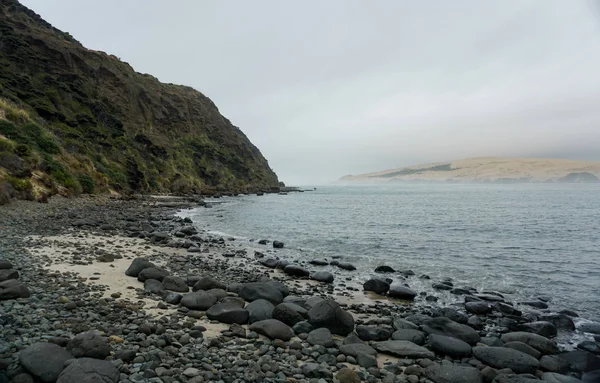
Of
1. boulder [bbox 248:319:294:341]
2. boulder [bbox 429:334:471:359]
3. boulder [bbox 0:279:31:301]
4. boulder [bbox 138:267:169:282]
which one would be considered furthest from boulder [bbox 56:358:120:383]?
boulder [bbox 429:334:471:359]

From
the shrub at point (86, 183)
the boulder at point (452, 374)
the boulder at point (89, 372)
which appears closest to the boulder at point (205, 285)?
the boulder at point (89, 372)

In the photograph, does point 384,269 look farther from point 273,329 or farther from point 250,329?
point 250,329

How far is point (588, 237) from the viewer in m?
26.1

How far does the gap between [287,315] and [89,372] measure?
461 cm

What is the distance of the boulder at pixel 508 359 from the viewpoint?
7.14m

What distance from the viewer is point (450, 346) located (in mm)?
7832

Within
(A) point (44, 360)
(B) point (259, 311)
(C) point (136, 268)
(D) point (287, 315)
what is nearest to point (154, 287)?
(C) point (136, 268)

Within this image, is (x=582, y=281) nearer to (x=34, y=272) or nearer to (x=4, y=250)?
(x=34, y=272)

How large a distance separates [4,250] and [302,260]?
1287cm

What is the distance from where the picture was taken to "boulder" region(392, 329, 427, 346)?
27.0 feet

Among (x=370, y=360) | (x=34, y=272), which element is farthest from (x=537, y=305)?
(x=34, y=272)

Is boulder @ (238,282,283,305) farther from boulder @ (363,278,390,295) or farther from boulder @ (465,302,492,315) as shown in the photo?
boulder @ (465,302,492,315)

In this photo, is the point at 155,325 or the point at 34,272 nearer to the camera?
the point at 155,325

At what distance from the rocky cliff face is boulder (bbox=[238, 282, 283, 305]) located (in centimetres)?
2253
